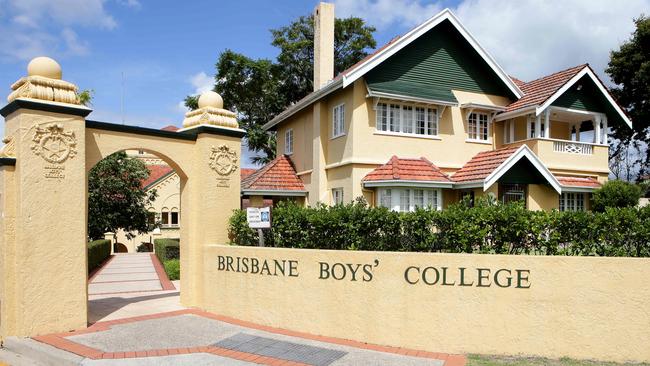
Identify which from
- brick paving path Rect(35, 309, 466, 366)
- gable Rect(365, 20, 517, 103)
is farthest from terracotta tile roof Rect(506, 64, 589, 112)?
brick paving path Rect(35, 309, 466, 366)

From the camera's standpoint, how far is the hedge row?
7902mm

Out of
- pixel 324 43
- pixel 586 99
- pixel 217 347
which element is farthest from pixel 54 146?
pixel 586 99

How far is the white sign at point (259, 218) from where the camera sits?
9.65 meters

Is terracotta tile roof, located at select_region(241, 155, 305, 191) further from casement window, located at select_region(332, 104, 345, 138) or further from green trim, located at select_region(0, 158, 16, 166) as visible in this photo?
green trim, located at select_region(0, 158, 16, 166)

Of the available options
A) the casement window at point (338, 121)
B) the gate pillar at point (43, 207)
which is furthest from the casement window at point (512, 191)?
the gate pillar at point (43, 207)

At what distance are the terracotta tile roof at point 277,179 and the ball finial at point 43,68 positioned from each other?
10.7 m

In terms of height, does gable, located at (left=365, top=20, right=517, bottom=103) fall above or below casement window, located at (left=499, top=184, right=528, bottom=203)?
above

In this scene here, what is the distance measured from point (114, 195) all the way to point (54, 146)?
18.0 m

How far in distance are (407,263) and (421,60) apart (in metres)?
11.7

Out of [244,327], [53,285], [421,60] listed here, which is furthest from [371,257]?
[421,60]

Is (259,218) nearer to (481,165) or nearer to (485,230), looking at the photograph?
(485,230)

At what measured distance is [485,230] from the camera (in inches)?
320

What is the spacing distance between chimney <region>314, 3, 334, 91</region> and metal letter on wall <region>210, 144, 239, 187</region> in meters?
10.7

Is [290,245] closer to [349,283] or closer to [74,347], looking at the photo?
[349,283]
